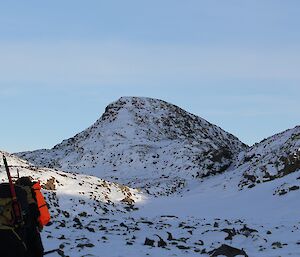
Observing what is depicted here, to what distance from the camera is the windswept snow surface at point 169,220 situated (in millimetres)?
13240

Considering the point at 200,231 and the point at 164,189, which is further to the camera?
the point at 164,189

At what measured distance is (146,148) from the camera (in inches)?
2311

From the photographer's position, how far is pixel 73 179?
30.5 metres

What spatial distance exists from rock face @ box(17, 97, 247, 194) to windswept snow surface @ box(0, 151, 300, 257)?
30.0ft

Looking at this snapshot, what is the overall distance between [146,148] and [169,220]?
37.4 metres

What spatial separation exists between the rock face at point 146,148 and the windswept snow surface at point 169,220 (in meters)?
9.15

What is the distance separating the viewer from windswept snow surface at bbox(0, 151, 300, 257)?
13.2 m

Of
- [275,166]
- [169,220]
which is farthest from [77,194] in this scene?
[275,166]

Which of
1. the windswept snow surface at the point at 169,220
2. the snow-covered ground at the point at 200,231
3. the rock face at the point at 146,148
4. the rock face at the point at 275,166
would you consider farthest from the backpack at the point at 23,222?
the rock face at the point at 146,148

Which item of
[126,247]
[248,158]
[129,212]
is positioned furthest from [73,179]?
[248,158]

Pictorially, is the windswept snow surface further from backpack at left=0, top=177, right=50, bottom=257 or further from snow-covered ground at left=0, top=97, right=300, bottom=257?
backpack at left=0, top=177, right=50, bottom=257

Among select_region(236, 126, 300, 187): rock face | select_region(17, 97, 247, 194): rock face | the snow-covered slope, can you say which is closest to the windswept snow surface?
the snow-covered slope

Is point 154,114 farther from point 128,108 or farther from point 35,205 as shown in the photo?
point 35,205

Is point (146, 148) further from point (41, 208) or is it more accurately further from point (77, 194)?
point (41, 208)
